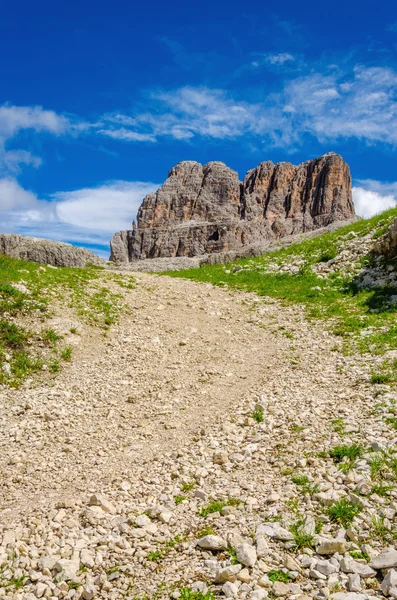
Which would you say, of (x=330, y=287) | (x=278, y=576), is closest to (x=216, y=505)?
(x=278, y=576)

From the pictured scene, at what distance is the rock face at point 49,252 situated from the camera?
34.8 meters

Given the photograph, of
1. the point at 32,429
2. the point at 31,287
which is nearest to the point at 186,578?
the point at 32,429

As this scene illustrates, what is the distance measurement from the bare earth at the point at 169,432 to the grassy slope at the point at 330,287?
1.55m

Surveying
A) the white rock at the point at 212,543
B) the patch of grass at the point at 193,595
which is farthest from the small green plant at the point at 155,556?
the patch of grass at the point at 193,595

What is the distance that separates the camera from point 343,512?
696 centimetres

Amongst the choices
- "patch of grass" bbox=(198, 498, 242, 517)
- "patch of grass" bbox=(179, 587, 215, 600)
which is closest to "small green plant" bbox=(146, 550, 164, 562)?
"patch of grass" bbox=(179, 587, 215, 600)

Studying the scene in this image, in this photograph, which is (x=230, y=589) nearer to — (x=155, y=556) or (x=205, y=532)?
(x=205, y=532)

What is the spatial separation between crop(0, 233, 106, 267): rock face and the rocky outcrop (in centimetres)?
2371

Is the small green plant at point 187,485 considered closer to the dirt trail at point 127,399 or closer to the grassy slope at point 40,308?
the dirt trail at point 127,399

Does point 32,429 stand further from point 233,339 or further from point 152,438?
point 233,339

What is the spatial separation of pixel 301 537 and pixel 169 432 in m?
4.87

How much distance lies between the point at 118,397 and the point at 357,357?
8.35 meters

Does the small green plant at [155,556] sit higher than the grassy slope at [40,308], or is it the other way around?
the grassy slope at [40,308]

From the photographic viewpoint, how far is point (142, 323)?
749 inches
